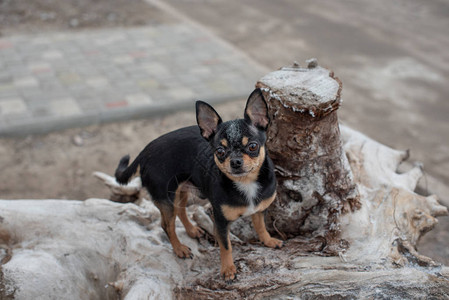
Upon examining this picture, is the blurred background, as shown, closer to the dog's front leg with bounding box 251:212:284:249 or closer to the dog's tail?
the dog's tail

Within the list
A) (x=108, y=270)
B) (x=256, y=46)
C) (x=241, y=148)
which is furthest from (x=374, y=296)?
(x=256, y=46)

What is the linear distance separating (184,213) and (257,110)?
118 cm

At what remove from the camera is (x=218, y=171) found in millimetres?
2893

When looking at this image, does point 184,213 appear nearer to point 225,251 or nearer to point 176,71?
point 225,251

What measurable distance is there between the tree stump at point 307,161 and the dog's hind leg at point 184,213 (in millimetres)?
562

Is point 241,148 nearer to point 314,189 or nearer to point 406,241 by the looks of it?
point 314,189

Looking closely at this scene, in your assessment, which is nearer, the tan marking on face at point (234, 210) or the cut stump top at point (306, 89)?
the tan marking on face at point (234, 210)

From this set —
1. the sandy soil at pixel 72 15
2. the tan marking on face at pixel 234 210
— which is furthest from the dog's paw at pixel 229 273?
the sandy soil at pixel 72 15

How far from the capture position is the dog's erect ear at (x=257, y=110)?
2.68 m

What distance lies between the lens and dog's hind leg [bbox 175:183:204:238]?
10.7ft

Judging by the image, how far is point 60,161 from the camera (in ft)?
20.4

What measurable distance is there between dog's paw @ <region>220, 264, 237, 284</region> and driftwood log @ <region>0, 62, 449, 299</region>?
4 centimetres

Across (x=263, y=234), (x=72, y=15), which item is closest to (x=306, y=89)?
(x=263, y=234)

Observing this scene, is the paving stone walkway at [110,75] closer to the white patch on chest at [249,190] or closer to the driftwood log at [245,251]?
the driftwood log at [245,251]
